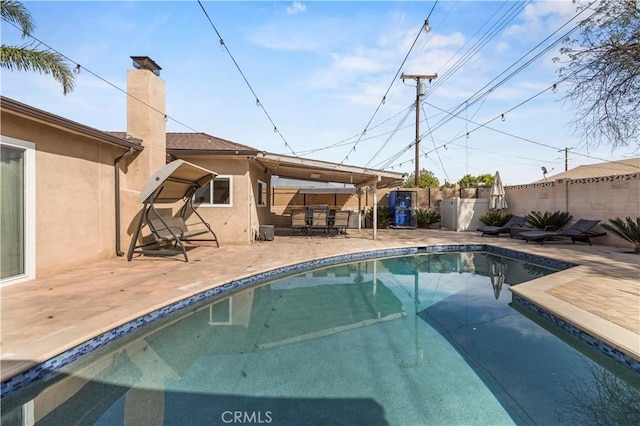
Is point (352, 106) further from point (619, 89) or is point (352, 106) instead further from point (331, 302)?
point (331, 302)

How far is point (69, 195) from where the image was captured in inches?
237

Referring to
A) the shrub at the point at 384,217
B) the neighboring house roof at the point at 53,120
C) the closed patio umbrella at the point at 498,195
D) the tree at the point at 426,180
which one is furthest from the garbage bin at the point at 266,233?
the tree at the point at 426,180

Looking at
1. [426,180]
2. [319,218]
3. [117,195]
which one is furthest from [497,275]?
[426,180]

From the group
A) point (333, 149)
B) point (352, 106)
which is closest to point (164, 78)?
point (352, 106)

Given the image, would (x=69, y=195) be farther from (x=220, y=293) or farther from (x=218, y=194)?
(x=218, y=194)

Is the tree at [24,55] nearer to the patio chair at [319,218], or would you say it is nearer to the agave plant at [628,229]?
the patio chair at [319,218]

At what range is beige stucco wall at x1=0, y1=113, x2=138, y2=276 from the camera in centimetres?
537

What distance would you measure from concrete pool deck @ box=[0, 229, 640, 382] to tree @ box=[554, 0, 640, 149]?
3.15 metres

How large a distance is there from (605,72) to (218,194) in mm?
10355

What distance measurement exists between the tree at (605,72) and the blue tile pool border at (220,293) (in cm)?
336

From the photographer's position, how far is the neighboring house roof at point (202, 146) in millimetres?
9350

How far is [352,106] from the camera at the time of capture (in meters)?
16.0

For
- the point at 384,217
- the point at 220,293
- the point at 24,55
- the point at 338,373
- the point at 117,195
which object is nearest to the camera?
the point at 338,373

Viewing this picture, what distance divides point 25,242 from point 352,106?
45.4 ft
